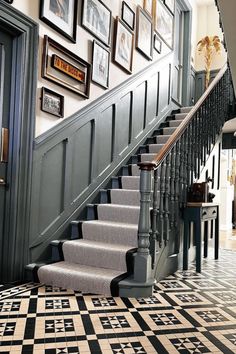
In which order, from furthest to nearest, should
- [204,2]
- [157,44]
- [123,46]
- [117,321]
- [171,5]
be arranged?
[204,2] → [171,5] → [157,44] → [123,46] → [117,321]

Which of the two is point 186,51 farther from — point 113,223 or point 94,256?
point 94,256

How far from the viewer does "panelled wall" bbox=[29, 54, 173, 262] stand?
3262 millimetres

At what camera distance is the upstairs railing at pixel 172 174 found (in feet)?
9.41

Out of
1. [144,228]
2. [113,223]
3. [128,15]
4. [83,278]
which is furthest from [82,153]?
[128,15]

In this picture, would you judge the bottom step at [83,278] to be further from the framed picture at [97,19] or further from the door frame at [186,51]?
the door frame at [186,51]

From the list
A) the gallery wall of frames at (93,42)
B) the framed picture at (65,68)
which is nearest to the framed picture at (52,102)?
the gallery wall of frames at (93,42)

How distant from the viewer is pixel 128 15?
481cm

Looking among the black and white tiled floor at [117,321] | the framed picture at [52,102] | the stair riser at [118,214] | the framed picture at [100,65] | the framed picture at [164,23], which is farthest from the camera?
the framed picture at [164,23]

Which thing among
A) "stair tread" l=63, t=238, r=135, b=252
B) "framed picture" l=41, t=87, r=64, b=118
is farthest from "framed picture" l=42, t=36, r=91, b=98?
"stair tread" l=63, t=238, r=135, b=252

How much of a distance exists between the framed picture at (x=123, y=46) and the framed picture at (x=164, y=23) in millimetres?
1200

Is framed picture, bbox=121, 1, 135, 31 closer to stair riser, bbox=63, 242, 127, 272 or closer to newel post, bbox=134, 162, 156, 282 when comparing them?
newel post, bbox=134, 162, 156, 282

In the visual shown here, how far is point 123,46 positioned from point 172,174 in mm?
2047

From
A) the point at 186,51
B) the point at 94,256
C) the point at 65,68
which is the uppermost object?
the point at 186,51

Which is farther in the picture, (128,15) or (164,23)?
(164,23)
